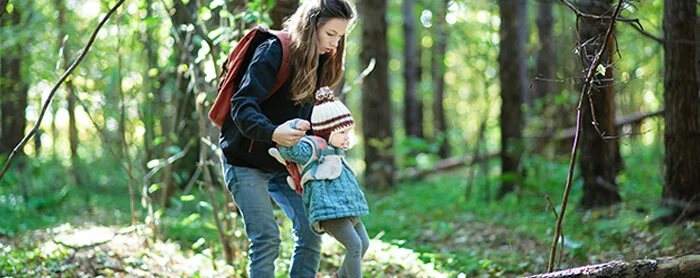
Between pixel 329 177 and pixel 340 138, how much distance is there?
0.21m

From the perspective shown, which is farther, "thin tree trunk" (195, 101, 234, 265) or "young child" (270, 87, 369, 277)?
"thin tree trunk" (195, 101, 234, 265)

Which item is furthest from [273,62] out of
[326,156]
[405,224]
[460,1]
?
[460,1]

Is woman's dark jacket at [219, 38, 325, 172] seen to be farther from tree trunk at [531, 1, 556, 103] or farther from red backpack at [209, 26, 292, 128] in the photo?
tree trunk at [531, 1, 556, 103]

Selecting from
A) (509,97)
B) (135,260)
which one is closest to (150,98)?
(135,260)

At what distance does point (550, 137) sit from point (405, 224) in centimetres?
402

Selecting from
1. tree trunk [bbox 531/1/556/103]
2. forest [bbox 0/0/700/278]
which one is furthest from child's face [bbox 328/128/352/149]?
tree trunk [bbox 531/1/556/103]

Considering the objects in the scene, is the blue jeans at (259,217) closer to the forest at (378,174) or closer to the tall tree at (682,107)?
the forest at (378,174)

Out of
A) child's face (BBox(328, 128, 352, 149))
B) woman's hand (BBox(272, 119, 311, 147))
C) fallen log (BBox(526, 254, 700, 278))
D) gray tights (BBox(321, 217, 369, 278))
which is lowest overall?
fallen log (BBox(526, 254, 700, 278))

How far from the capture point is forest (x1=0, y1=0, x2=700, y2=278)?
4508 mm

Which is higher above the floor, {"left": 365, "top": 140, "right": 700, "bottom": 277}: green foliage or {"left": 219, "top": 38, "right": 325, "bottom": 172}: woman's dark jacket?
{"left": 219, "top": 38, "right": 325, "bottom": 172}: woman's dark jacket

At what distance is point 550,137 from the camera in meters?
10.5

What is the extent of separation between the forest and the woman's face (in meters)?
0.53

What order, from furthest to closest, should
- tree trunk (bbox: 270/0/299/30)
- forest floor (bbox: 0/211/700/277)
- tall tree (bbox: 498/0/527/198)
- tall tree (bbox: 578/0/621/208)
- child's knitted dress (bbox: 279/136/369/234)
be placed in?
tall tree (bbox: 498/0/527/198)
tall tree (bbox: 578/0/621/208)
tree trunk (bbox: 270/0/299/30)
forest floor (bbox: 0/211/700/277)
child's knitted dress (bbox: 279/136/369/234)

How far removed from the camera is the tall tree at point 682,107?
520 centimetres
